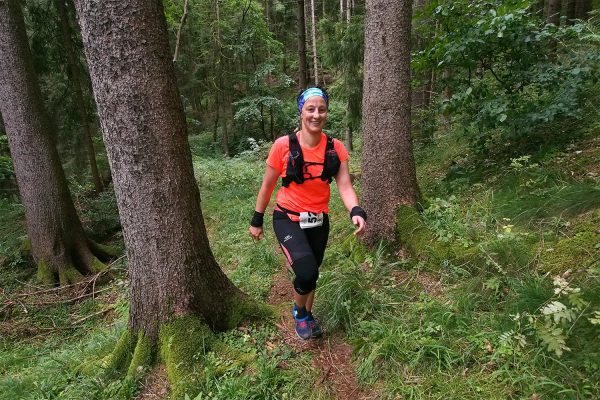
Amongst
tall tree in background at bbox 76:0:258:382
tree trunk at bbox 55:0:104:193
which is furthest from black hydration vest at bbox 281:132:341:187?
tree trunk at bbox 55:0:104:193

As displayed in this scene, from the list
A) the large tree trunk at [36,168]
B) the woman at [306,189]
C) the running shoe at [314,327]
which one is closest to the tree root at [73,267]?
the large tree trunk at [36,168]

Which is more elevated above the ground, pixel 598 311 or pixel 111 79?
pixel 111 79

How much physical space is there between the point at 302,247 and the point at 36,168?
6602 millimetres

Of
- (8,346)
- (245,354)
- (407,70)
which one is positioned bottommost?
(8,346)

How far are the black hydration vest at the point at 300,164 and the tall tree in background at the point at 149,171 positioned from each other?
0.86 meters

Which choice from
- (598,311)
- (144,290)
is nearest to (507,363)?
(598,311)

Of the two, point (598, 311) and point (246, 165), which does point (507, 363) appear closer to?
point (598, 311)

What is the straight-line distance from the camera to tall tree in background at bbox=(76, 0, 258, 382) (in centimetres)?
283

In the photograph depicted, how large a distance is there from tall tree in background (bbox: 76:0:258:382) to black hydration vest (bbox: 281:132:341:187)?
0.86 meters

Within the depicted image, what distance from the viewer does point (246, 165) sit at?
1538cm

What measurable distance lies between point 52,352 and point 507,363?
5.51 meters

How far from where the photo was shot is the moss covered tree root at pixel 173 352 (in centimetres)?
306

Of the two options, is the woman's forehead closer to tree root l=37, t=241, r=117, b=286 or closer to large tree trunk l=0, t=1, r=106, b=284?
tree root l=37, t=241, r=117, b=286

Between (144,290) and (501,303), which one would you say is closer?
(501,303)
